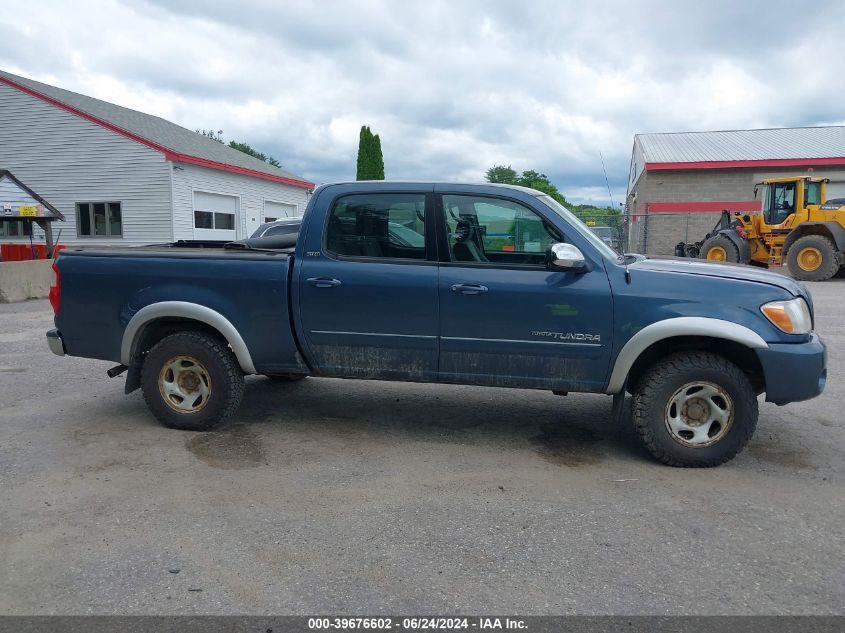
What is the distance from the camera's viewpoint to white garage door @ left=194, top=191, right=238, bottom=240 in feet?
71.6

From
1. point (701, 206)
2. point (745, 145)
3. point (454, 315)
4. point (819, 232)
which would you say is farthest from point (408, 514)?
point (745, 145)

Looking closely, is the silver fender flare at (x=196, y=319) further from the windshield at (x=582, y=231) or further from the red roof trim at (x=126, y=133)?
the red roof trim at (x=126, y=133)

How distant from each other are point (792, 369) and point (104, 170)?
21227 millimetres

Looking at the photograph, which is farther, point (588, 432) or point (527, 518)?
point (588, 432)

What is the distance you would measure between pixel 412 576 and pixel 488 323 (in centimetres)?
194

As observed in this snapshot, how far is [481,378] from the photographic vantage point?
15.3 feet

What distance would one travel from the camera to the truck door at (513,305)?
174 inches

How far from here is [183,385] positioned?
203 inches

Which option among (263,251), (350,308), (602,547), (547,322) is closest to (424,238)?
(350,308)

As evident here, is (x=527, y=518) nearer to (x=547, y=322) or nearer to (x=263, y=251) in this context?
(x=547, y=322)

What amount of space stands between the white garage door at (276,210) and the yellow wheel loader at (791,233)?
637 inches

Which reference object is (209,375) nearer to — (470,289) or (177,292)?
(177,292)

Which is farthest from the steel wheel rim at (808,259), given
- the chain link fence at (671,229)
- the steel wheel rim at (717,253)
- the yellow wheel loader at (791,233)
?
the chain link fence at (671,229)

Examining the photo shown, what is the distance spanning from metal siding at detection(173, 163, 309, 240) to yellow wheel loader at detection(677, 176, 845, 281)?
13.0 m
